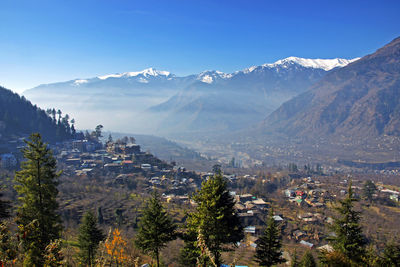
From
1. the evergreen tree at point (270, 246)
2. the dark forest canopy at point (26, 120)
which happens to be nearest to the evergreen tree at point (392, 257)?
the evergreen tree at point (270, 246)

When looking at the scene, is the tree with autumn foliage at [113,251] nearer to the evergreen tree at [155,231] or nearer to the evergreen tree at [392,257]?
the evergreen tree at [155,231]

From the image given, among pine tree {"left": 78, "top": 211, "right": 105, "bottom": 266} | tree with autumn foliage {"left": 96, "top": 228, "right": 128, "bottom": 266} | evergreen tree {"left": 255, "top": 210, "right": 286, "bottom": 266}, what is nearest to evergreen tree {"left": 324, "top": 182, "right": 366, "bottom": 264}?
evergreen tree {"left": 255, "top": 210, "right": 286, "bottom": 266}

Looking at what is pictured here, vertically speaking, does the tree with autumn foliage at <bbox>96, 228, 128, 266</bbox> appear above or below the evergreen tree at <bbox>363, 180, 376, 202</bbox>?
above

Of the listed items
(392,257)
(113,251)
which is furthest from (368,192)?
(113,251)

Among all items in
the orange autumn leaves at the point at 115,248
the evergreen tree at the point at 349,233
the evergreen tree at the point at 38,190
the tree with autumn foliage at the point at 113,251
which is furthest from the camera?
the evergreen tree at the point at 349,233

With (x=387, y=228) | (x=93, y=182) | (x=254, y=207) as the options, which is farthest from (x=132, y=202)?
(x=387, y=228)

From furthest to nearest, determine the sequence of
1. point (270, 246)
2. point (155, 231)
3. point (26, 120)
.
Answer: point (26, 120)
point (270, 246)
point (155, 231)

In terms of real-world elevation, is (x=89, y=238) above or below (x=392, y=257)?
below

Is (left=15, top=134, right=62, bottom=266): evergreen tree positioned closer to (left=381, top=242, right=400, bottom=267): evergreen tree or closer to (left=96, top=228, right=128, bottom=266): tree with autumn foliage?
(left=96, top=228, right=128, bottom=266): tree with autumn foliage

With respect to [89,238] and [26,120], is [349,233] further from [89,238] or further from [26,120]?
[26,120]
